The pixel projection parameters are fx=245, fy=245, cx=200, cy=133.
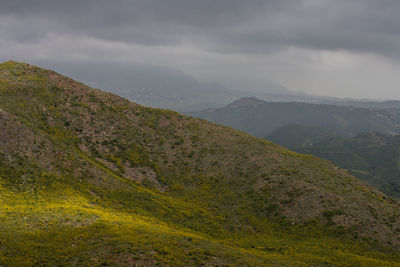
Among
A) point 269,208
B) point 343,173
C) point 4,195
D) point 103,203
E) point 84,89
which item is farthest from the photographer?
point 84,89

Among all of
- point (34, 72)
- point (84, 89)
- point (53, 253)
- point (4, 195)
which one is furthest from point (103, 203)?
point (34, 72)

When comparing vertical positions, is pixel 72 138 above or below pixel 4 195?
Result: above

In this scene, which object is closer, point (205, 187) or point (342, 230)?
point (342, 230)

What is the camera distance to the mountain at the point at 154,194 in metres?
23.3

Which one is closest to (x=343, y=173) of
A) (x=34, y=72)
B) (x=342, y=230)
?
(x=342, y=230)

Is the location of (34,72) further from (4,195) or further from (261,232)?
(261,232)

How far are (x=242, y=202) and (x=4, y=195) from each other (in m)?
36.3

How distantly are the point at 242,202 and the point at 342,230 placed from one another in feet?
54.5

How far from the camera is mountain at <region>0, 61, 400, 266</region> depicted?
76.4ft

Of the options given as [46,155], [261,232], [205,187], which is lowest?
[261,232]

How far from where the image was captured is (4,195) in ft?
93.6

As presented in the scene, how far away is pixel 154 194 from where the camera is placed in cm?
4275

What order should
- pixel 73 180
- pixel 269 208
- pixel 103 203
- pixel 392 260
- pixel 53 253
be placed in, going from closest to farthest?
pixel 53 253
pixel 392 260
pixel 103 203
pixel 73 180
pixel 269 208

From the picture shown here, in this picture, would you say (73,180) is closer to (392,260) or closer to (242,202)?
(242,202)
